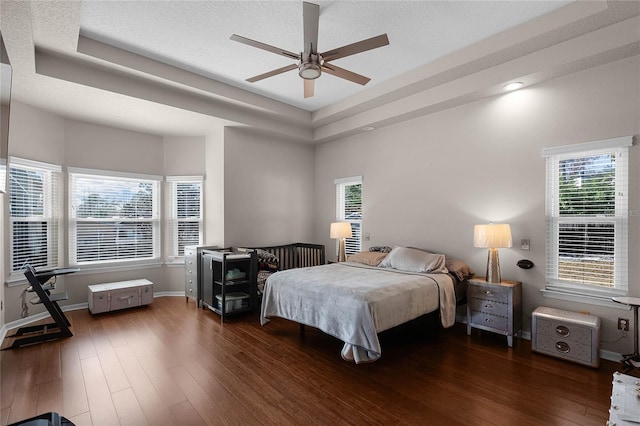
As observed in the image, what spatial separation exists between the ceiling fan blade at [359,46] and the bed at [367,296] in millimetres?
2095

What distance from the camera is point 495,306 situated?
3508mm

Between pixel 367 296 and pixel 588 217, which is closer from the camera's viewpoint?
pixel 367 296

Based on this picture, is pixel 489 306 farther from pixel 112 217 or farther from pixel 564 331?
pixel 112 217

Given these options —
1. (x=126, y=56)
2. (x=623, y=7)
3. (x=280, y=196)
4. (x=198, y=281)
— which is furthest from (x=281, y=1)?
(x=198, y=281)

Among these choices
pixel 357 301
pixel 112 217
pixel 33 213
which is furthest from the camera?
pixel 112 217

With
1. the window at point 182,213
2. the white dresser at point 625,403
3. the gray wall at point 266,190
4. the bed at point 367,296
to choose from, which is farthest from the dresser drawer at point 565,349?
the window at point 182,213

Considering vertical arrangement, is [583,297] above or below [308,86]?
below

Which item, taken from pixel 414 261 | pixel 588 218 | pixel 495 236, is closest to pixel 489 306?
pixel 495 236

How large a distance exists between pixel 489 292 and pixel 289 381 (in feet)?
7.92

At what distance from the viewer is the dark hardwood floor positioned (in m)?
2.22

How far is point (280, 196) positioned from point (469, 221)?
325 centimetres

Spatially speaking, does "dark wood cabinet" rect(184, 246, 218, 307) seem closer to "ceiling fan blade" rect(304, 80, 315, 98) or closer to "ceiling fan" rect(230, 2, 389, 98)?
"ceiling fan blade" rect(304, 80, 315, 98)

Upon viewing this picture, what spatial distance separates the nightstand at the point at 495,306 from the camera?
3.39 m

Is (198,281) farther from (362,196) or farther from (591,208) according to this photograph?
(591,208)
